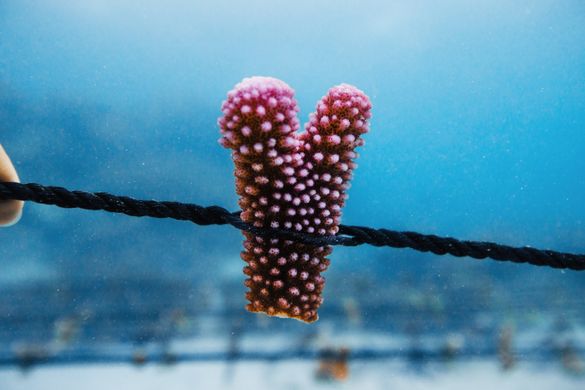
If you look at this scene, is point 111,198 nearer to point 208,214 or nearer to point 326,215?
point 208,214

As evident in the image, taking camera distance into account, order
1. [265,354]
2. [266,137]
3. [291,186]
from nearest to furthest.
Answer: [266,137] → [291,186] → [265,354]

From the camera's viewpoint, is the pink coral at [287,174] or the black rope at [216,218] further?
the black rope at [216,218]

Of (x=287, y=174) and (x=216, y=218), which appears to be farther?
(x=216, y=218)

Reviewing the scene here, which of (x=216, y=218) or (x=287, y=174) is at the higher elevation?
(x=287, y=174)

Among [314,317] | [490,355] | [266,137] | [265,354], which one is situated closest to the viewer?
[266,137]

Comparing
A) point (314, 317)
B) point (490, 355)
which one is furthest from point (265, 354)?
point (314, 317)
